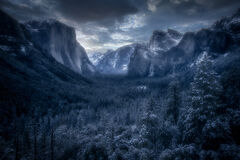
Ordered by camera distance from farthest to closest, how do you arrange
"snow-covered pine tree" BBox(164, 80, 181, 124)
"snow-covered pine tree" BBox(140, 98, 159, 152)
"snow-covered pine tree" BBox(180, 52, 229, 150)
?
1. "snow-covered pine tree" BBox(164, 80, 181, 124)
2. "snow-covered pine tree" BBox(140, 98, 159, 152)
3. "snow-covered pine tree" BBox(180, 52, 229, 150)

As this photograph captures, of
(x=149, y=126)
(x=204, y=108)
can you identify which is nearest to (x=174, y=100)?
(x=149, y=126)

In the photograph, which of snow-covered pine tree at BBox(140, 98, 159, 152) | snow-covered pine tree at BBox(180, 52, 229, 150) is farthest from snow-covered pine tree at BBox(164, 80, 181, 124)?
snow-covered pine tree at BBox(180, 52, 229, 150)

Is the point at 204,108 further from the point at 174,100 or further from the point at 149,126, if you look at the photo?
the point at 174,100

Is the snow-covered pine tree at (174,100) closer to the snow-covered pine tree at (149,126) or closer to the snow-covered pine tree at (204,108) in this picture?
the snow-covered pine tree at (149,126)

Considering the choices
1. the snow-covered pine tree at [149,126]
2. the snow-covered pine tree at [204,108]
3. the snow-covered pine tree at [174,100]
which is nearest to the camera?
the snow-covered pine tree at [204,108]

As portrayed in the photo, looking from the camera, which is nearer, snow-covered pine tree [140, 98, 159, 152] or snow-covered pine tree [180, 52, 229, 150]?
snow-covered pine tree [180, 52, 229, 150]

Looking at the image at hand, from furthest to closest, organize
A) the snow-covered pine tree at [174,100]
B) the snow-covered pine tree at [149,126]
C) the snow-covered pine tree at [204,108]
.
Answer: the snow-covered pine tree at [174,100], the snow-covered pine tree at [149,126], the snow-covered pine tree at [204,108]

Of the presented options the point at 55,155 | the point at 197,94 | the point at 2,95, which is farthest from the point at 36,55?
the point at 197,94

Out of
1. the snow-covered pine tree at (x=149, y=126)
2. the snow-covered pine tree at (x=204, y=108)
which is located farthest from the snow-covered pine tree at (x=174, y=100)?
the snow-covered pine tree at (x=204, y=108)

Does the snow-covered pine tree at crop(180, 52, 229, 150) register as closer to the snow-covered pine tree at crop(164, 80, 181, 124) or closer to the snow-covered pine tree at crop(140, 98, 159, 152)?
the snow-covered pine tree at crop(140, 98, 159, 152)

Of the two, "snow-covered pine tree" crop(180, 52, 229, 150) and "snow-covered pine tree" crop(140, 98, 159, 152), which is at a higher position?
"snow-covered pine tree" crop(180, 52, 229, 150)

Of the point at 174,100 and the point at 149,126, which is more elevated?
the point at 174,100

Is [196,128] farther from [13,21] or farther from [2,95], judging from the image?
[13,21]
